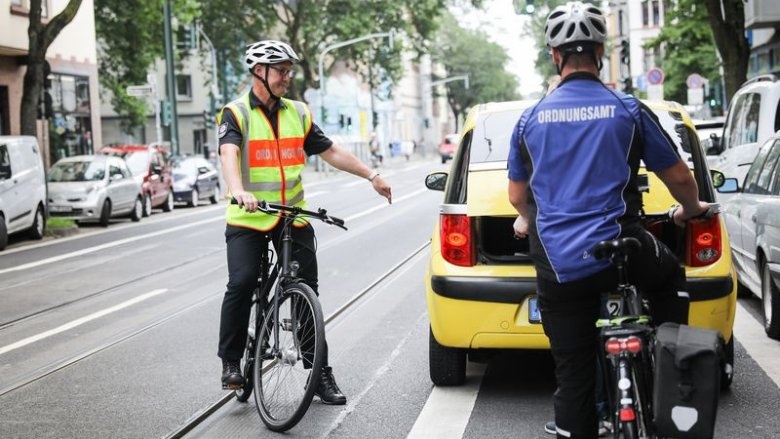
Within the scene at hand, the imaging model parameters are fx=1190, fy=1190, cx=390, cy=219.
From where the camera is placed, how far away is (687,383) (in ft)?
11.6

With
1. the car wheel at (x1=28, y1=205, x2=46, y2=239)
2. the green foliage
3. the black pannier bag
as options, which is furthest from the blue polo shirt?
the green foliage

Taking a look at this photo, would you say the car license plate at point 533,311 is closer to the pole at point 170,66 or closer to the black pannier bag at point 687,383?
the black pannier bag at point 687,383

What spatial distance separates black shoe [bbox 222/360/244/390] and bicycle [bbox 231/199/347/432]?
68 millimetres

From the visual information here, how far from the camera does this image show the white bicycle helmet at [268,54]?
19.4 ft

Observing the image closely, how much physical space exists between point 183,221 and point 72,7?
484 centimetres

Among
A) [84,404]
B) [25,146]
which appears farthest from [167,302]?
[25,146]

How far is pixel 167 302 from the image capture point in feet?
36.2

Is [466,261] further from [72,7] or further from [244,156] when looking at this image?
[72,7]

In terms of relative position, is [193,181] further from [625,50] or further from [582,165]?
[582,165]

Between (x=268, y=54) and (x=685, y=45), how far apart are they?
115 ft

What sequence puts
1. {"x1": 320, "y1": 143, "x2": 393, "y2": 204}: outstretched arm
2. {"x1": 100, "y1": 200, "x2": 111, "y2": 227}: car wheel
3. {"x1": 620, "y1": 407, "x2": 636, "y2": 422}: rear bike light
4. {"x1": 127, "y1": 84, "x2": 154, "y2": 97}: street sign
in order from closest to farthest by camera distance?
{"x1": 620, "y1": 407, "x2": 636, "y2": 422}: rear bike light → {"x1": 320, "y1": 143, "x2": 393, "y2": 204}: outstretched arm → {"x1": 100, "y1": 200, "x2": 111, "y2": 227}: car wheel → {"x1": 127, "y1": 84, "x2": 154, "y2": 97}: street sign

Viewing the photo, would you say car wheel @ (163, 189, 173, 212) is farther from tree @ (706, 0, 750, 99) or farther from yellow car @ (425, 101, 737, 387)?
yellow car @ (425, 101, 737, 387)

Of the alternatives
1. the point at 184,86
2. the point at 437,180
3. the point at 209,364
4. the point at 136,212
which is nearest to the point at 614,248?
the point at 437,180

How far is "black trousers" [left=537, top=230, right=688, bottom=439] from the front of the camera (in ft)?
13.0
